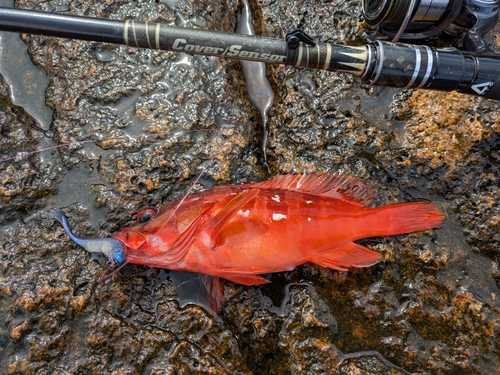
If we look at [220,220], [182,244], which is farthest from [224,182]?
[182,244]

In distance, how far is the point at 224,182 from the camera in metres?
3.38

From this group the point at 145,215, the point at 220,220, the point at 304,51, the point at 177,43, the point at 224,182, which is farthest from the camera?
the point at 224,182

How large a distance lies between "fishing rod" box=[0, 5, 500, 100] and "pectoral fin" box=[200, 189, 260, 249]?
897 millimetres

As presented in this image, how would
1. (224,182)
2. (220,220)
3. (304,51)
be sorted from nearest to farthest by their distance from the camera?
(304,51) < (220,220) < (224,182)

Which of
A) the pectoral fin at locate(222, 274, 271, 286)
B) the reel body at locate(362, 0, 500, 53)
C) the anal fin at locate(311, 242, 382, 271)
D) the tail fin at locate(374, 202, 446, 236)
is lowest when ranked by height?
the pectoral fin at locate(222, 274, 271, 286)

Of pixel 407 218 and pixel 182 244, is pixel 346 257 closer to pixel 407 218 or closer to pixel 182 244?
pixel 407 218

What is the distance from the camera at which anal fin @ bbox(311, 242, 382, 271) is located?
3.03 m

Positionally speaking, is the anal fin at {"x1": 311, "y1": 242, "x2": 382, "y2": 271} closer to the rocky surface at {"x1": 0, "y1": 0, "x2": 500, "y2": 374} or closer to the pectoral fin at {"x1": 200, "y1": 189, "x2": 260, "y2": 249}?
the rocky surface at {"x1": 0, "y1": 0, "x2": 500, "y2": 374}

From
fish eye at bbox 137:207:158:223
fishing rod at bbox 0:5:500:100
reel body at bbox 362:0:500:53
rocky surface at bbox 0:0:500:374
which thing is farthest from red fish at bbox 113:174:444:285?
reel body at bbox 362:0:500:53

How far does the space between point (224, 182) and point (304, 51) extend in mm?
1187

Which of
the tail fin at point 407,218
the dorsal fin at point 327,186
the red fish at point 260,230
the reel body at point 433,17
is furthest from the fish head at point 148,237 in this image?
the reel body at point 433,17

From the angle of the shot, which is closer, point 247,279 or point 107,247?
point 107,247

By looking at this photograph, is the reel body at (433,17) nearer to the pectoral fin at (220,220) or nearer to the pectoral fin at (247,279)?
the pectoral fin at (220,220)

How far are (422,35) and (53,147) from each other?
2936 millimetres
